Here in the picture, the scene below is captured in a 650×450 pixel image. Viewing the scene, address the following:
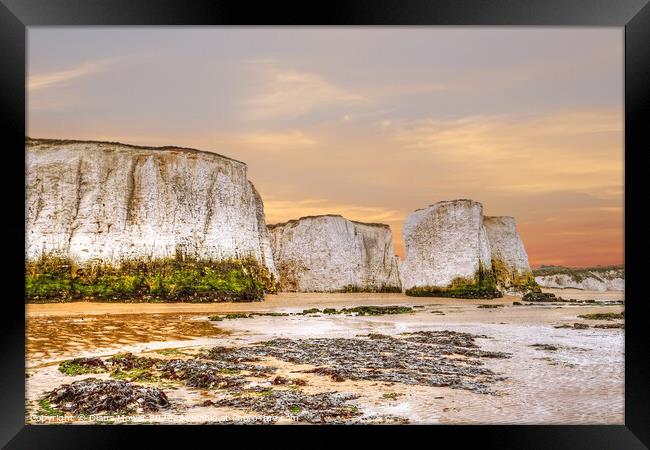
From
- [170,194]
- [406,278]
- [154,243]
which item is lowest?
[406,278]

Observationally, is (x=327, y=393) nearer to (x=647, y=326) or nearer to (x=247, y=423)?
(x=247, y=423)

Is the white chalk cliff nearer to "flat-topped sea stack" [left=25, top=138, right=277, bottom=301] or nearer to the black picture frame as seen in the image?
"flat-topped sea stack" [left=25, top=138, right=277, bottom=301]

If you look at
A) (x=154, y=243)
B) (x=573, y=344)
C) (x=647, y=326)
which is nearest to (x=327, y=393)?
(x=647, y=326)

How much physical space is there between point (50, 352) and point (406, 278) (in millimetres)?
34441

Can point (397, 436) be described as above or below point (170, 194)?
below

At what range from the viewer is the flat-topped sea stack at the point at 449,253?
3991 cm

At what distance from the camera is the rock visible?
5303cm

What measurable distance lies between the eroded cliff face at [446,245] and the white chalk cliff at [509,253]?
1232 centimetres

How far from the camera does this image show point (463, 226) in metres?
41.6

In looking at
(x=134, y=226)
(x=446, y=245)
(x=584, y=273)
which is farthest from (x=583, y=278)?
(x=134, y=226)

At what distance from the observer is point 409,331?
16.6 metres

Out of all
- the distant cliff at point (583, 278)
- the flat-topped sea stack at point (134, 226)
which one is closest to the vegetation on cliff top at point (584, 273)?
the distant cliff at point (583, 278)

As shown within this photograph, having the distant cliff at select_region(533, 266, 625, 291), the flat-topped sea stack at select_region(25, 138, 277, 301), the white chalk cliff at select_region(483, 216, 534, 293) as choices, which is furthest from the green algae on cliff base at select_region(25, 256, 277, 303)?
the distant cliff at select_region(533, 266, 625, 291)

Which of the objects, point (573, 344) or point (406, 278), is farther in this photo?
point (406, 278)
